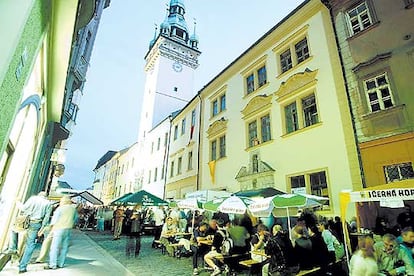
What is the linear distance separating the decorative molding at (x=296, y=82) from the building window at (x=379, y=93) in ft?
7.76

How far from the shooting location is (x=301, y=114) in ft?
37.7

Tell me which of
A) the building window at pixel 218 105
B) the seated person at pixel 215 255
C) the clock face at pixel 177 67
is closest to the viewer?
the seated person at pixel 215 255

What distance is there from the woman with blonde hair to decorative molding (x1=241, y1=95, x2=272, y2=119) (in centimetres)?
954

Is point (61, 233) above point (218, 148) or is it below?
below

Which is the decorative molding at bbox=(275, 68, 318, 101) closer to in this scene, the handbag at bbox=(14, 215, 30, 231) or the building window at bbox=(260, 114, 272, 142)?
the building window at bbox=(260, 114, 272, 142)

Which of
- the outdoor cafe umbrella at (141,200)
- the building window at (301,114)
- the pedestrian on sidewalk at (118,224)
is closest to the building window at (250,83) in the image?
the building window at (301,114)

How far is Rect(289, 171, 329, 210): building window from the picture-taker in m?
9.88

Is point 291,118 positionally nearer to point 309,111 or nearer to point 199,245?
point 309,111

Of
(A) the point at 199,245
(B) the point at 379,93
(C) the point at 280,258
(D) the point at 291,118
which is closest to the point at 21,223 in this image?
A: (A) the point at 199,245

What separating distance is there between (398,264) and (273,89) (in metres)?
10.1

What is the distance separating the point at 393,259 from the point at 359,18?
387 inches

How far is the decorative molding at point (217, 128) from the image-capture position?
55.4ft

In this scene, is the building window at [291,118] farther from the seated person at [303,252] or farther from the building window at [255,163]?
the seated person at [303,252]

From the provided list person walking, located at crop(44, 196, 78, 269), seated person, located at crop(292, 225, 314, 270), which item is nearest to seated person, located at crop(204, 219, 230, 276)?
seated person, located at crop(292, 225, 314, 270)
